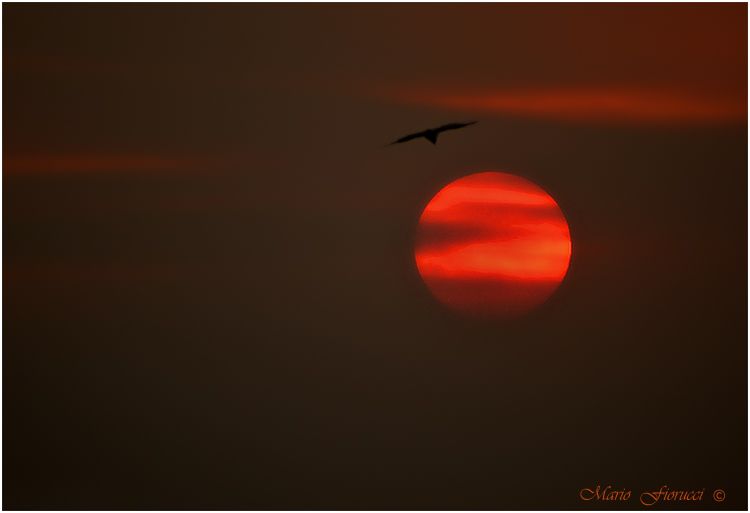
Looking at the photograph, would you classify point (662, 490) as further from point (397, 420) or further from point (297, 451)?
point (297, 451)

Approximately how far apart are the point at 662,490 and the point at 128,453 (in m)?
8.79

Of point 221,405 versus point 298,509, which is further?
point 221,405

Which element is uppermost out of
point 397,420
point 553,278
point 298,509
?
point 553,278

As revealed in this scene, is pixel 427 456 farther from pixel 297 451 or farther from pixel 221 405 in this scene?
pixel 221 405

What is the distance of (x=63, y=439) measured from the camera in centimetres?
1864

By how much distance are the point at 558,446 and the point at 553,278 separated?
281cm

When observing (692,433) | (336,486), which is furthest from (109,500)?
(692,433)

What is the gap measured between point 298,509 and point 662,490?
586cm

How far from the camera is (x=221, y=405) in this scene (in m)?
18.9

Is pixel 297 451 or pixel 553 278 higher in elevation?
pixel 553 278

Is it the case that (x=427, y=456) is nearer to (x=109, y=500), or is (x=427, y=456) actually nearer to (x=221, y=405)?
(x=221, y=405)

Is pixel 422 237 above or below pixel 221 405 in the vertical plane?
above

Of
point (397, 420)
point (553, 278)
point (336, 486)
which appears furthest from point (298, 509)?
point (553, 278)

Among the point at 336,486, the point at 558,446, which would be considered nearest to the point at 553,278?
the point at 558,446
